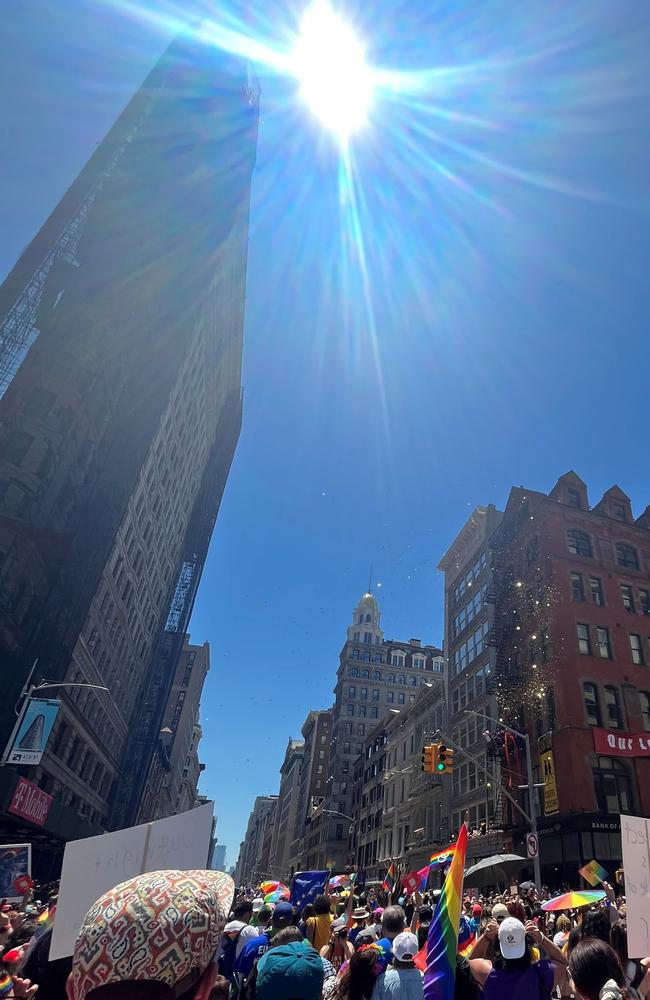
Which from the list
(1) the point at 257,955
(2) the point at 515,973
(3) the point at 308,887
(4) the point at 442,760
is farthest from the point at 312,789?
(2) the point at 515,973

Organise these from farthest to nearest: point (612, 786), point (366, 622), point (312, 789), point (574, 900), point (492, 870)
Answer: point (366, 622) → point (312, 789) → point (612, 786) → point (492, 870) → point (574, 900)

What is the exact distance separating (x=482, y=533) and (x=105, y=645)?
31629 mm

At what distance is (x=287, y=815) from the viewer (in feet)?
477

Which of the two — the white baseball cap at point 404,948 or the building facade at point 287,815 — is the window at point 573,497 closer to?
the white baseball cap at point 404,948

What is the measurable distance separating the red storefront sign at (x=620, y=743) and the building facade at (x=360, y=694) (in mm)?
62394

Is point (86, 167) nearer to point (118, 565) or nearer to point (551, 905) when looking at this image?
point (118, 565)

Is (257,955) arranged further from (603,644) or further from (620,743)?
(603,644)

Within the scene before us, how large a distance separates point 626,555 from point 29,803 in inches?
1498

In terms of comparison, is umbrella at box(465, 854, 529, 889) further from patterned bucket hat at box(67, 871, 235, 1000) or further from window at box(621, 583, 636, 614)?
patterned bucket hat at box(67, 871, 235, 1000)

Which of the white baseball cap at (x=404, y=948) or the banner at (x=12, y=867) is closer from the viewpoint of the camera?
the white baseball cap at (x=404, y=948)

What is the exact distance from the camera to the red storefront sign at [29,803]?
24.9m

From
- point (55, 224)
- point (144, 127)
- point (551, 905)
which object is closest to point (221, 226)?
point (144, 127)

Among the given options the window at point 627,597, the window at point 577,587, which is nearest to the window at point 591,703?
the window at point 577,587

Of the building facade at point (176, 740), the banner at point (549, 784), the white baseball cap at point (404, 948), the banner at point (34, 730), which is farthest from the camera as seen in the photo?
the building facade at point (176, 740)
